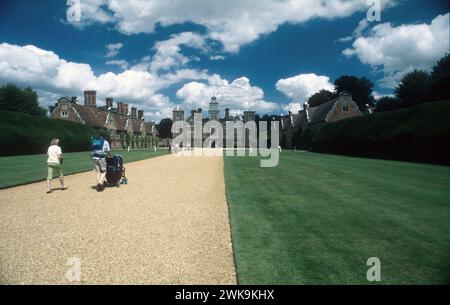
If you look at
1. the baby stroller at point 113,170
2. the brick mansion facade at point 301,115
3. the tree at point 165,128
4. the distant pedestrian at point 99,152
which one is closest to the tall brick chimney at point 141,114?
the brick mansion facade at point 301,115

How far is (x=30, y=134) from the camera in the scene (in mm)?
32906

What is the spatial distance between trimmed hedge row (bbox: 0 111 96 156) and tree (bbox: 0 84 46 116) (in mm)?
25314

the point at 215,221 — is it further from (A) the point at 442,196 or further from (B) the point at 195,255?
(A) the point at 442,196

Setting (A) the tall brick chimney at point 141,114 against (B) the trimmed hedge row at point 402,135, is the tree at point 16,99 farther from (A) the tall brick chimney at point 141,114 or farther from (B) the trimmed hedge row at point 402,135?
(B) the trimmed hedge row at point 402,135

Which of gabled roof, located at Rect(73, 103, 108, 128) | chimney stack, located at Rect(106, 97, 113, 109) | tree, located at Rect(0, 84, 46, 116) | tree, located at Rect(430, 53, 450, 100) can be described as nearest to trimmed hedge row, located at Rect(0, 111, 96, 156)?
gabled roof, located at Rect(73, 103, 108, 128)

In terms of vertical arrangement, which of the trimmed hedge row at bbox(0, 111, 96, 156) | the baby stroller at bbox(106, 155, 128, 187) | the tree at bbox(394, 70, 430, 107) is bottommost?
the baby stroller at bbox(106, 155, 128, 187)

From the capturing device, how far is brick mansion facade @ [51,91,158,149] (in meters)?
60.4

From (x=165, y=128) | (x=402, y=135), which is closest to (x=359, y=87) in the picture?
(x=402, y=135)

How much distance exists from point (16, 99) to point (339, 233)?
70.2m

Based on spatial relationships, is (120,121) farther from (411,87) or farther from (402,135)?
(402,135)

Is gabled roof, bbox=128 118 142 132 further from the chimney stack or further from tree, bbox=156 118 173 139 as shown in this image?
tree, bbox=156 118 173 139

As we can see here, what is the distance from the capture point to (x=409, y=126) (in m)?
22.8
